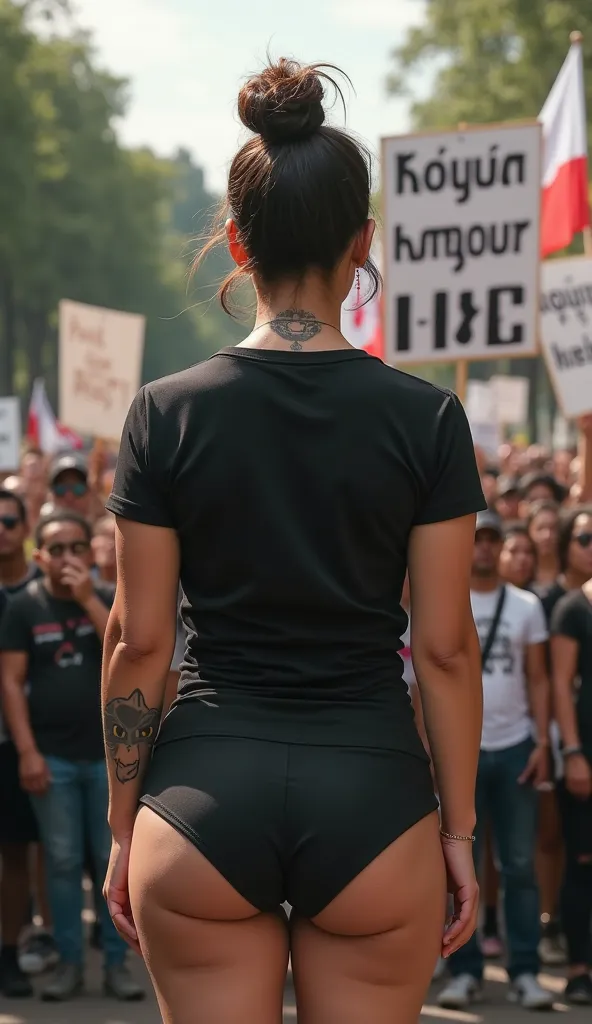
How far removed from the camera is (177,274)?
83188 millimetres

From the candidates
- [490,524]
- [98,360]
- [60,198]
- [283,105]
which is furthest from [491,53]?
[283,105]

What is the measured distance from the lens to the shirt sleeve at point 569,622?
Answer: 6469 mm

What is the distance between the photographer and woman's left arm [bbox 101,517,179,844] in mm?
2492

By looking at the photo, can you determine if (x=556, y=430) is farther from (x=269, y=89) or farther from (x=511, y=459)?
(x=269, y=89)

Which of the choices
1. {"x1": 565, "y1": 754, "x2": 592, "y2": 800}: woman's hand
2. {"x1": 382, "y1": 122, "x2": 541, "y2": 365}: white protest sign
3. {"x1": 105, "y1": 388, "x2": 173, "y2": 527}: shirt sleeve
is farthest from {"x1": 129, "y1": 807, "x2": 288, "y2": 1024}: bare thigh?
{"x1": 382, "y1": 122, "x2": 541, "y2": 365}: white protest sign


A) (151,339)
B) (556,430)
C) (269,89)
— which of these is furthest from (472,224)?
(151,339)

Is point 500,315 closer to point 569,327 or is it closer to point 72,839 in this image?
point 569,327

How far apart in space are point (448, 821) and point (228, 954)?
386mm

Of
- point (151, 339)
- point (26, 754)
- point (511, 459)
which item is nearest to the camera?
point (26, 754)

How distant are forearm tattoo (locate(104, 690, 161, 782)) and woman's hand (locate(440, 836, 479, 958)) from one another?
0.47 metres

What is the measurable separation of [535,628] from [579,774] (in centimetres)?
64

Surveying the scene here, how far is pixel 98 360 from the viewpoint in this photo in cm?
1447

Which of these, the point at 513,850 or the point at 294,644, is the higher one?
the point at 294,644

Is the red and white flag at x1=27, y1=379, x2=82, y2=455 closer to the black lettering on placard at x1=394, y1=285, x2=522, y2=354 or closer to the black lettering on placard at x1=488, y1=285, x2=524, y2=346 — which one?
the black lettering on placard at x1=394, y1=285, x2=522, y2=354
